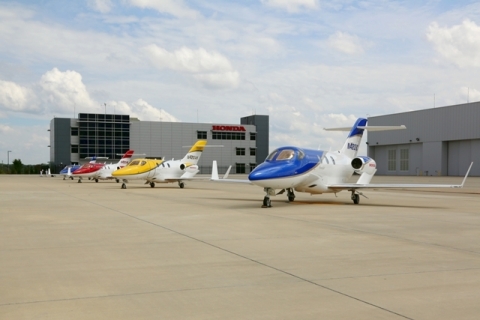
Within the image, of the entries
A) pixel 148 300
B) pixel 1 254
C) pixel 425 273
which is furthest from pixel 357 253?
pixel 1 254

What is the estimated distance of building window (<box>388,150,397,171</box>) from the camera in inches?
3255

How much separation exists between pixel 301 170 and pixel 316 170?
1190mm

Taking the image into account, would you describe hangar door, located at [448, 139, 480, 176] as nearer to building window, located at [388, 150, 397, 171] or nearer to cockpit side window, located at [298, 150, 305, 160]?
building window, located at [388, 150, 397, 171]

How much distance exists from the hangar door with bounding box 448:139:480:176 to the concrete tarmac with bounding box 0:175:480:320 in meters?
58.2

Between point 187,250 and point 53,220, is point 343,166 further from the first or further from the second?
point 187,250

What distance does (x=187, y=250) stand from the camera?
29.1 ft

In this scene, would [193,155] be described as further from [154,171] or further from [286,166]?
[286,166]

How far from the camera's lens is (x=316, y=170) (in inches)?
782

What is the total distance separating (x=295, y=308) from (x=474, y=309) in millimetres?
1828

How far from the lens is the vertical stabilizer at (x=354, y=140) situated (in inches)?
933

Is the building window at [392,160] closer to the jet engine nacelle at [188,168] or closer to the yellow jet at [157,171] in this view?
the yellow jet at [157,171]

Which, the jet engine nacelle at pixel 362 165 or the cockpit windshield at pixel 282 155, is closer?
the cockpit windshield at pixel 282 155

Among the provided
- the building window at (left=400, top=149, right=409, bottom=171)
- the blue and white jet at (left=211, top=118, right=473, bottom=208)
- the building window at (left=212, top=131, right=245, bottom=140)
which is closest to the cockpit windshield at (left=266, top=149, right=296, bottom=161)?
the blue and white jet at (left=211, top=118, right=473, bottom=208)

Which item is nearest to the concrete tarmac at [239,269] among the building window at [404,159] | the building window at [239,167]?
the building window at [404,159]
